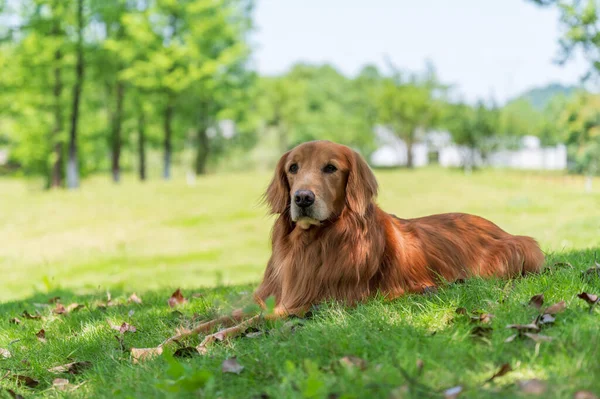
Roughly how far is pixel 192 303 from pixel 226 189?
2023 cm

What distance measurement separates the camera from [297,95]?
193 feet

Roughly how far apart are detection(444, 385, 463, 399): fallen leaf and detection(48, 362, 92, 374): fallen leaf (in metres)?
2.49

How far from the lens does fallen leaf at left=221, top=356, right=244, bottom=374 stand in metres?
3.01

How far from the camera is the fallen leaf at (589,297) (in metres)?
3.44

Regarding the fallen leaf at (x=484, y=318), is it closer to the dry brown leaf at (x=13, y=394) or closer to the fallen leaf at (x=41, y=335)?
the dry brown leaf at (x=13, y=394)

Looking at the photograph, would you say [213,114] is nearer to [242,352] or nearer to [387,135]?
[387,135]

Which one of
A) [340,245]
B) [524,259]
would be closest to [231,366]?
[340,245]

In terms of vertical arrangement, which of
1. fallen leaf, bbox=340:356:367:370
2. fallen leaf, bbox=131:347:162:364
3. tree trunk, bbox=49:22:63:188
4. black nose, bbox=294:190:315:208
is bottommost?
fallen leaf, bbox=131:347:162:364

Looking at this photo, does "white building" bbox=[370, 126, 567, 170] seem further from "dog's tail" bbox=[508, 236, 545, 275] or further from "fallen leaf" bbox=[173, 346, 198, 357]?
"fallen leaf" bbox=[173, 346, 198, 357]

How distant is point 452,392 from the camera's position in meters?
2.43

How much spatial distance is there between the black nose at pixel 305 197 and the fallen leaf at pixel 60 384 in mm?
1859

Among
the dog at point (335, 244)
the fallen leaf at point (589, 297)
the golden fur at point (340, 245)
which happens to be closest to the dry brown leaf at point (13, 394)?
the dog at point (335, 244)

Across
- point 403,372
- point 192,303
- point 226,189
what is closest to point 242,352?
point 403,372

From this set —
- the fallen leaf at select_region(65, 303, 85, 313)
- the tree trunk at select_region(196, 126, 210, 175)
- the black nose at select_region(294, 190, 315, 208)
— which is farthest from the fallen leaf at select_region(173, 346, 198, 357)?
the tree trunk at select_region(196, 126, 210, 175)
